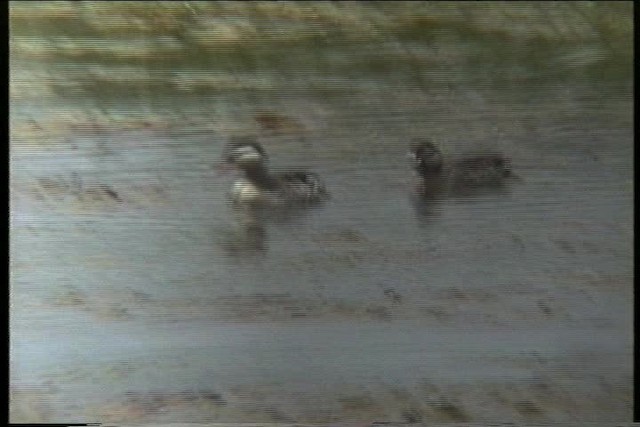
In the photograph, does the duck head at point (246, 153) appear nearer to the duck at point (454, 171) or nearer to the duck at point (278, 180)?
the duck at point (278, 180)

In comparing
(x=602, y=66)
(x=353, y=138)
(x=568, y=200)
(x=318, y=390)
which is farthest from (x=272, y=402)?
(x=602, y=66)

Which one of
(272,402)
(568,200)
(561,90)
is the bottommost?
(272,402)

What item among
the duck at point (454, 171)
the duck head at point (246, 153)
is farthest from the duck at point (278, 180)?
the duck at point (454, 171)

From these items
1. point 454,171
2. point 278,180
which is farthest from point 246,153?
point 454,171

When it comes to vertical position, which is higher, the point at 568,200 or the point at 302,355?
the point at 568,200

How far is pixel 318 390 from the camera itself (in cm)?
88

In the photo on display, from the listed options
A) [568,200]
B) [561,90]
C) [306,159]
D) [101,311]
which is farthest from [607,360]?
[101,311]

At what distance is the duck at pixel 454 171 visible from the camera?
0.88m

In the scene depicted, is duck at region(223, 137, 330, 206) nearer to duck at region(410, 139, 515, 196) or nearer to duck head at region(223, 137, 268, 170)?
duck head at region(223, 137, 268, 170)

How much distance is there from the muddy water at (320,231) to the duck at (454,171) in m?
0.01

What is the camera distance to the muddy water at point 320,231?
0.87 meters

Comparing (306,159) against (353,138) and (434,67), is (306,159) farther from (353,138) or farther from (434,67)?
(434,67)

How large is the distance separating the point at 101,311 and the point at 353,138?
42 centimetres

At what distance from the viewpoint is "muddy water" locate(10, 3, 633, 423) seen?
870mm
